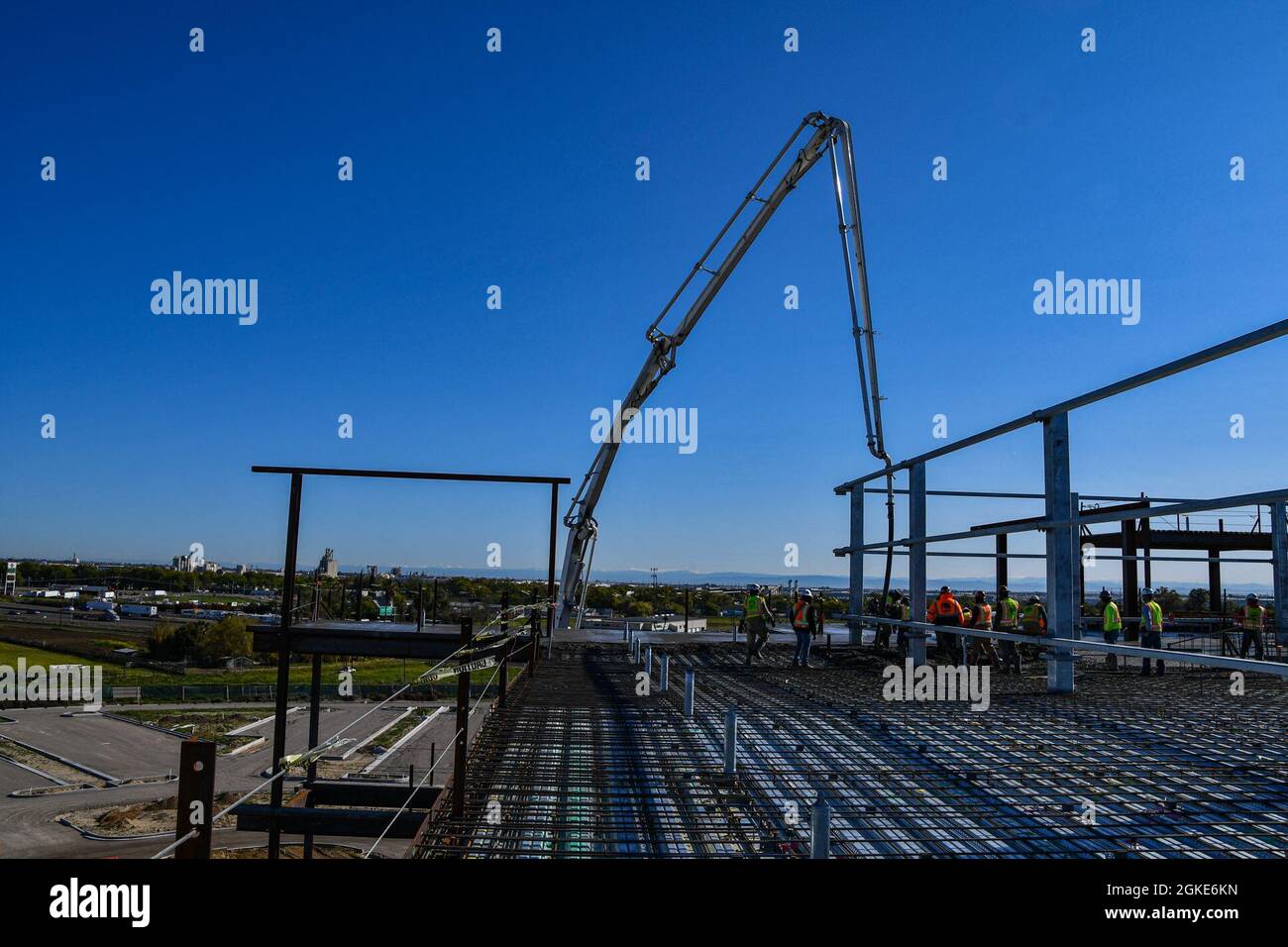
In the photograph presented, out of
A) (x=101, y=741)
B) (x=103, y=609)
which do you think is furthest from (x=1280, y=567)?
(x=103, y=609)

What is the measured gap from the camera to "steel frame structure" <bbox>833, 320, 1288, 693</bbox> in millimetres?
5211


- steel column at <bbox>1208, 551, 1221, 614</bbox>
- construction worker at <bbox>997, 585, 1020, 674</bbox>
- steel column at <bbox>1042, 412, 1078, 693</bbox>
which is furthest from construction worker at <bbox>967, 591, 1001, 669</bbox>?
steel column at <bbox>1208, 551, 1221, 614</bbox>

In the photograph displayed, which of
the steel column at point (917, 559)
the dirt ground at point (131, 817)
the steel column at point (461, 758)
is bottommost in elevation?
the dirt ground at point (131, 817)

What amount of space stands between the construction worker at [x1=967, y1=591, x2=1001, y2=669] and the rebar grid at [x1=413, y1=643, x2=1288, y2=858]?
11.6 feet

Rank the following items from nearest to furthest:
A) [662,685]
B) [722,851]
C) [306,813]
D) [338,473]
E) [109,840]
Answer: [722,851], [306,813], [662,685], [338,473], [109,840]

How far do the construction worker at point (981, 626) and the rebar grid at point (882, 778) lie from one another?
11.6 feet

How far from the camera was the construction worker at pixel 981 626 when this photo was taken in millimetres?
11539

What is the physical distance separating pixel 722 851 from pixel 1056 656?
5.71 meters

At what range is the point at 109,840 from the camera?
2505cm

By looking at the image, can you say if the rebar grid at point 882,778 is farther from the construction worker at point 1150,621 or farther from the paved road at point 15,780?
the paved road at point 15,780

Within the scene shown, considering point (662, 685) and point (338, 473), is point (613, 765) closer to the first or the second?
point (662, 685)

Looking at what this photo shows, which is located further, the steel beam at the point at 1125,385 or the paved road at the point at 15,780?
the paved road at the point at 15,780

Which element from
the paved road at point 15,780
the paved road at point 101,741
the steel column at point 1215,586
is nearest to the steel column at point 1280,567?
the steel column at point 1215,586
